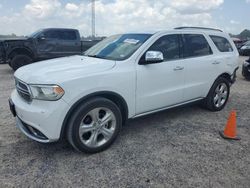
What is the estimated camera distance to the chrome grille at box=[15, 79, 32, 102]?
3149 mm

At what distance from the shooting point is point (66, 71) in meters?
3.17

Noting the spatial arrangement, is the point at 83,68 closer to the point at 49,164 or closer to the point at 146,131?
the point at 49,164

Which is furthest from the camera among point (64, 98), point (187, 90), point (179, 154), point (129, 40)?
point (187, 90)

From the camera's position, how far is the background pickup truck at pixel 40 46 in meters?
10.0

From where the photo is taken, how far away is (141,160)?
3.29m

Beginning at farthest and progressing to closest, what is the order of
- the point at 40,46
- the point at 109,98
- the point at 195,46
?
the point at 40,46, the point at 195,46, the point at 109,98

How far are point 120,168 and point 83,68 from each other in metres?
1.44

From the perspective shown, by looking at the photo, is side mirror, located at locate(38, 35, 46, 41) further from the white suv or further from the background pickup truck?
the white suv

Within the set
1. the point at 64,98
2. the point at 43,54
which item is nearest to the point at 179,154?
the point at 64,98

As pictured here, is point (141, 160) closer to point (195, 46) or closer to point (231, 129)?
point (231, 129)

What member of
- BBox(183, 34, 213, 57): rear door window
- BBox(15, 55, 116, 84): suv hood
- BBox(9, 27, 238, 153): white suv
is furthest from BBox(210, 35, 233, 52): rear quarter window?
BBox(15, 55, 116, 84): suv hood

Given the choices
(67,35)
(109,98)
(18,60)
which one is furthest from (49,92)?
(67,35)

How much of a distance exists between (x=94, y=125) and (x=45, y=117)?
0.70 metres

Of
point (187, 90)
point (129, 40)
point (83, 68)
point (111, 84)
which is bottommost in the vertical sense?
point (187, 90)
